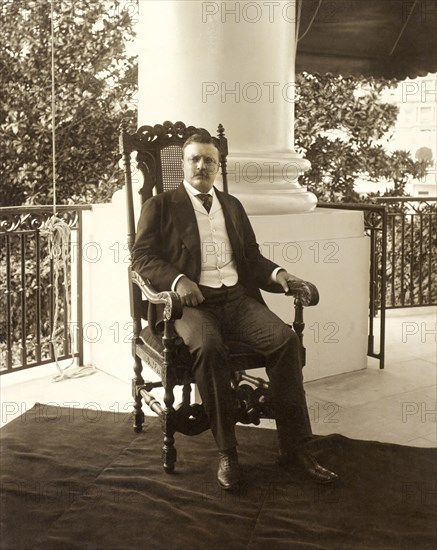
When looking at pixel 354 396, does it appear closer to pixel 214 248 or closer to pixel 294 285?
pixel 294 285

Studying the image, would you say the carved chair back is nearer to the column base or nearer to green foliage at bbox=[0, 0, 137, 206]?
the column base

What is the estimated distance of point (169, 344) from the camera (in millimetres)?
2713

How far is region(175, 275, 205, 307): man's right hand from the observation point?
274cm

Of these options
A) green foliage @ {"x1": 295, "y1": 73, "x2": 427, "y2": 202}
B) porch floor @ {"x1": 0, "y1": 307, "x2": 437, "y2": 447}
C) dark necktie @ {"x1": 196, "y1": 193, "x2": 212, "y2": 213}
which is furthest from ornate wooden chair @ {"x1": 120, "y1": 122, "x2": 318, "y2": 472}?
green foliage @ {"x1": 295, "y1": 73, "x2": 427, "y2": 202}

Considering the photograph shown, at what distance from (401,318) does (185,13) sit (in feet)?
11.3

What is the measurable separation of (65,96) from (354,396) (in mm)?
4829

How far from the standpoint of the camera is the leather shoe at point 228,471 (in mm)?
2684

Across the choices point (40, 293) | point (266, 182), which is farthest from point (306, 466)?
point (40, 293)

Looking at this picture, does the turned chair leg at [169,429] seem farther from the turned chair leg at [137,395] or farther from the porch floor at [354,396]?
the porch floor at [354,396]

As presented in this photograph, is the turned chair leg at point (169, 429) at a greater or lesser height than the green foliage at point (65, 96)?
lesser

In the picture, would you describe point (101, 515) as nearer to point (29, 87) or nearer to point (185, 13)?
point (185, 13)

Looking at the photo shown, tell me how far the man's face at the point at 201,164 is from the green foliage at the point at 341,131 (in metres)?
5.62

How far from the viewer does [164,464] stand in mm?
2857

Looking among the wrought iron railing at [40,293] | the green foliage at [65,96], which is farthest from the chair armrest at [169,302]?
the green foliage at [65,96]
